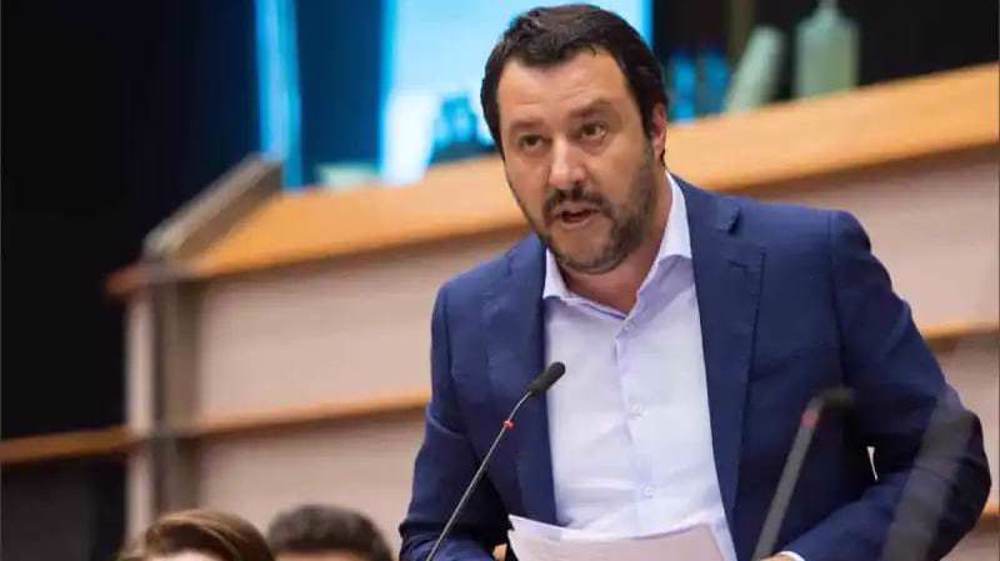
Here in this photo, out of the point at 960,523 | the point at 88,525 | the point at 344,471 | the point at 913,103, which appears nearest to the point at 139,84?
the point at 88,525

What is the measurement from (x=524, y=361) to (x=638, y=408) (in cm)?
14

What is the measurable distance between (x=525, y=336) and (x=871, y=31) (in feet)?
6.60

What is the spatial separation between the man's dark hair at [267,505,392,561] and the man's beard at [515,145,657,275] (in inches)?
42.2

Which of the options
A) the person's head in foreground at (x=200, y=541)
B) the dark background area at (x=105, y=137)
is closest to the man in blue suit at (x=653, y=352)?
the person's head in foreground at (x=200, y=541)

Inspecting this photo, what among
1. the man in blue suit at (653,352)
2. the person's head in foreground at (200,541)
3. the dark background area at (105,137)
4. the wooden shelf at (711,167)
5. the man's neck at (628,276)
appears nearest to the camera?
the man in blue suit at (653,352)

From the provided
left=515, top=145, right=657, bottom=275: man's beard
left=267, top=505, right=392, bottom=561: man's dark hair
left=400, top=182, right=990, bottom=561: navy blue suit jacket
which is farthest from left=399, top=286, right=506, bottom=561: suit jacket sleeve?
left=267, top=505, right=392, bottom=561: man's dark hair

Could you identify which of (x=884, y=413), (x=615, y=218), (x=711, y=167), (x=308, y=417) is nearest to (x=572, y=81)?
(x=615, y=218)

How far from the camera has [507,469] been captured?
226 cm

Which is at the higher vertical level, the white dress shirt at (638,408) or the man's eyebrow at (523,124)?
the man's eyebrow at (523,124)

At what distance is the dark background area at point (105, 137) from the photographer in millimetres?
5281

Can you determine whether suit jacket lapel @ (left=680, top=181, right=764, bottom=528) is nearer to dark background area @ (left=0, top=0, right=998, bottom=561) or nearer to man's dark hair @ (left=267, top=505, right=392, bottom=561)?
man's dark hair @ (left=267, top=505, right=392, bottom=561)

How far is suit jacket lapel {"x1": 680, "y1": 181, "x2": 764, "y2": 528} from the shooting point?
2168mm

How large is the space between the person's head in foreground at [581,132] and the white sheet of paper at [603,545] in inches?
11.2

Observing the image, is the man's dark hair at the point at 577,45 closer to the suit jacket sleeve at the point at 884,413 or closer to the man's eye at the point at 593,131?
the man's eye at the point at 593,131
